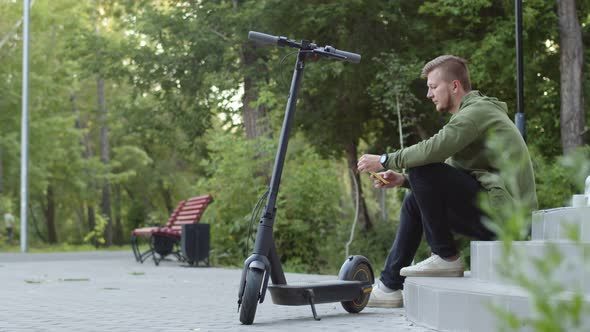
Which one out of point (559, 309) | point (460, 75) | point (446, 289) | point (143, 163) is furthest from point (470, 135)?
point (143, 163)

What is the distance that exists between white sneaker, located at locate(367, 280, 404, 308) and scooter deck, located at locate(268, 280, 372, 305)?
0.30 meters

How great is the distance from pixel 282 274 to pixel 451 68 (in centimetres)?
169

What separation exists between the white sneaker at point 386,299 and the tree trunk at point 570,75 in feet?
31.7

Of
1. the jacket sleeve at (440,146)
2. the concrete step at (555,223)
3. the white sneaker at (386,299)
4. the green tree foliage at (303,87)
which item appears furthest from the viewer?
the green tree foliage at (303,87)

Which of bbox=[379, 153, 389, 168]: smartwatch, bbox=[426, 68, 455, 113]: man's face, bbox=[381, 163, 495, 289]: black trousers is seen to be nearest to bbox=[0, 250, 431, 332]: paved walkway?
bbox=[381, 163, 495, 289]: black trousers

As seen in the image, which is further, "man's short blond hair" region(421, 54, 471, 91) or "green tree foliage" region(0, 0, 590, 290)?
"green tree foliage" region(0, 0, 590, 290)

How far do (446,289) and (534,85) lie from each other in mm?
12787

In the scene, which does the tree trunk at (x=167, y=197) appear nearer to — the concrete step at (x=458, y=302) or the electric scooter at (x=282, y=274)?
the electric scooter at (x=282, y=274)

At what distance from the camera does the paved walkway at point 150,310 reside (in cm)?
592

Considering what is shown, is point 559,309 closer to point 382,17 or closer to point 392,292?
point 392,292

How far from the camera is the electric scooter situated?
19.2 feet

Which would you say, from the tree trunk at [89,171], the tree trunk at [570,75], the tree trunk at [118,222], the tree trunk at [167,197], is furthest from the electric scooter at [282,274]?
the tree trunk at [167,197]

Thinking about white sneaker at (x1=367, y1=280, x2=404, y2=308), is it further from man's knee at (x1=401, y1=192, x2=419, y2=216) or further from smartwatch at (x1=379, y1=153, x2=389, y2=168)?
smartwatch at (x1=379, y1=153, x2=389, y2=168)

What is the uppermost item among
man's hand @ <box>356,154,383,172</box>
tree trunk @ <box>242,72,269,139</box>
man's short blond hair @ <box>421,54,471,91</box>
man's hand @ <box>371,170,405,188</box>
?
tree trunk @ <box>242,72,269,139</box>
